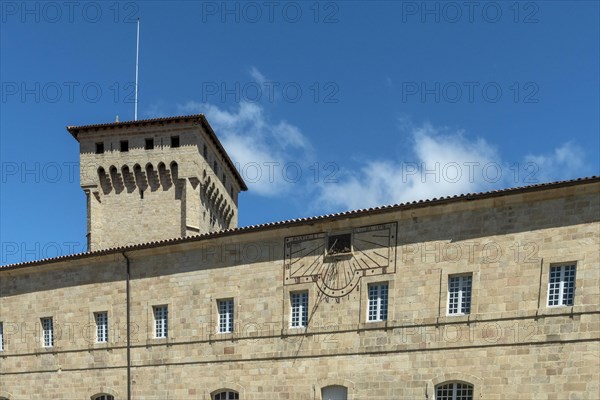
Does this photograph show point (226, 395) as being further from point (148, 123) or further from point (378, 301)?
point (148, 123)

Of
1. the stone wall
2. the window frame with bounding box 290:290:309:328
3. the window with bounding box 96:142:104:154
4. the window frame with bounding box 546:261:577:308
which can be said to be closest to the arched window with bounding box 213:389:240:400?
the stone wall

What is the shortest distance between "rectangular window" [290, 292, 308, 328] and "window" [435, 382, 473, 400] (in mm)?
5237

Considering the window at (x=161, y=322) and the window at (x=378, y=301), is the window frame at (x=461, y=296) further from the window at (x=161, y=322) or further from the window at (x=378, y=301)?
the window at (x=161, y=322)

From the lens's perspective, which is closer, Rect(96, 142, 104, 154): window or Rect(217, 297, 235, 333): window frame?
Rect(217, 297, 235, 333): window frame

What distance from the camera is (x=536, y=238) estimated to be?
699 inches

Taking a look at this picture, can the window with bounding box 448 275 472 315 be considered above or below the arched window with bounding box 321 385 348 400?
above

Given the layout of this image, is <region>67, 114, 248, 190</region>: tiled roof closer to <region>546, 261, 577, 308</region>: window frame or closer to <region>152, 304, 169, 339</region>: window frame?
<region>152, 304, 169, 339</region>: window frame

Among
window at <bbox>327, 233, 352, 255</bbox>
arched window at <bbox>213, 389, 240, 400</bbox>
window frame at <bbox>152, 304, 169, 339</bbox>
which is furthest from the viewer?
window frame at <bbox>152, 304, 169, 339</bbox>

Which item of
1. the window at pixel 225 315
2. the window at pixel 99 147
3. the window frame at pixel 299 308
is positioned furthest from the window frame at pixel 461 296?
the window at pixel 99 147

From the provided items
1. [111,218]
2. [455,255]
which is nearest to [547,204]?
[455,255]

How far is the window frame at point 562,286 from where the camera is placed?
1711cm

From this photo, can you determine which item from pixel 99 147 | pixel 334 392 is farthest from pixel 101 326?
pixel 99 147

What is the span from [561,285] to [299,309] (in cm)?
894

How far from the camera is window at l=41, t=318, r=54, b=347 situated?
26469mm
